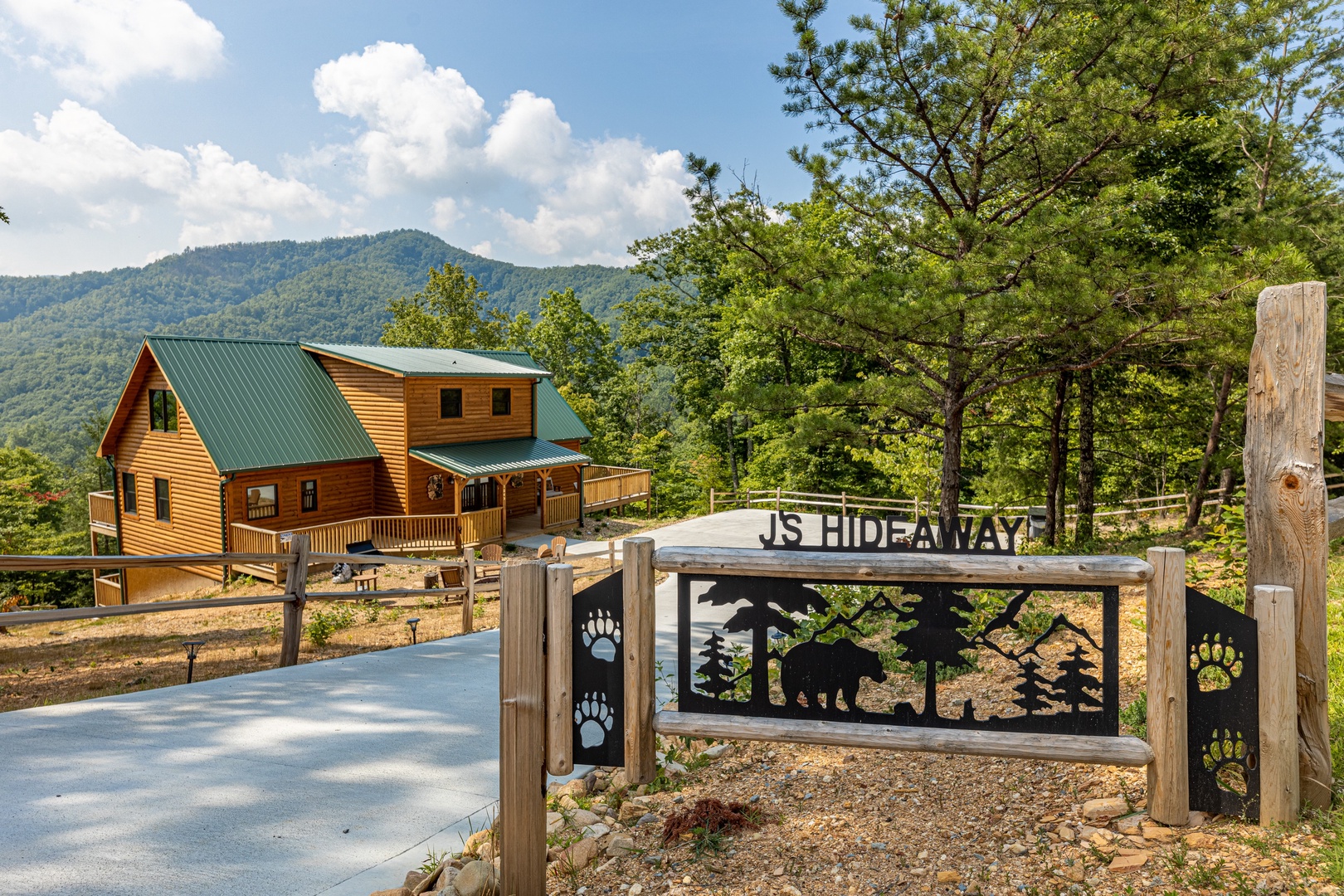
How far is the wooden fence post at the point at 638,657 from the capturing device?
10.6 feet

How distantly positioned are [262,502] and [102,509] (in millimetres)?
8502

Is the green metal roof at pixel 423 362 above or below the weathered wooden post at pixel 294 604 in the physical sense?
above

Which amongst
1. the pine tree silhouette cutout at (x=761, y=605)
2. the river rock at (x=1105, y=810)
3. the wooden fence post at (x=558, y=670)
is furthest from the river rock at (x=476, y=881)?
the river rock at (x=1105, y=810)

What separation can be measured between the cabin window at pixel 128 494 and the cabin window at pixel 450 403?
9026 mm

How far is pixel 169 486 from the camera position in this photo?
66.4ft

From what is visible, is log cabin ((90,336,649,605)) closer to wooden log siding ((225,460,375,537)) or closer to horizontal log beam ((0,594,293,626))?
wooden log siding ((225,460,375,537))

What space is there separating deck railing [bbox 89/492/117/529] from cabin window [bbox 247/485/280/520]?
25.4 feet

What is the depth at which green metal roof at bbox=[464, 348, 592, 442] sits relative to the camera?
2669cm

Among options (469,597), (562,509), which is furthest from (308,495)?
(469,597)

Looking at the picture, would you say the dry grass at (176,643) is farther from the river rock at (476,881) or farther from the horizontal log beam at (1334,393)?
the horizontal log beam at (1334,393)

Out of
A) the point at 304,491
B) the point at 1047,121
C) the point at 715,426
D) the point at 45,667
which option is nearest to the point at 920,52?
the point at 1047,121

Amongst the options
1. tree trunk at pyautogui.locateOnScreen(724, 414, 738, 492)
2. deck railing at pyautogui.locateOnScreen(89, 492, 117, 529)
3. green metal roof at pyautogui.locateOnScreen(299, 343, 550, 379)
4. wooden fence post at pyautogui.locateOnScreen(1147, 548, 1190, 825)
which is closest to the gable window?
green metal roof at pyautogui.locateOnScreen(299, 343, 550, 379)

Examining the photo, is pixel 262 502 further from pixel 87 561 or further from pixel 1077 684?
pixel 1077 684

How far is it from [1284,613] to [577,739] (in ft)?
9.87
